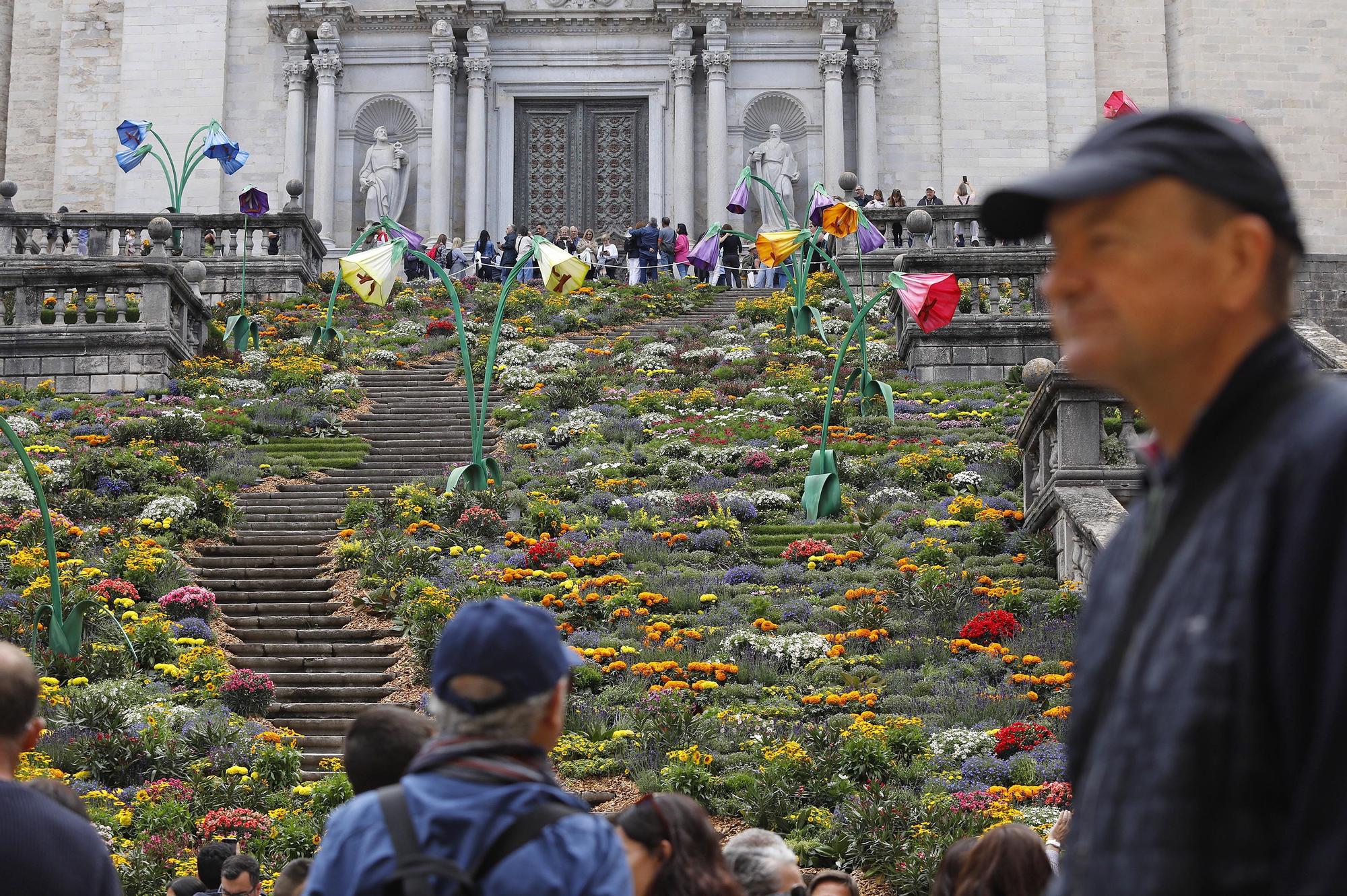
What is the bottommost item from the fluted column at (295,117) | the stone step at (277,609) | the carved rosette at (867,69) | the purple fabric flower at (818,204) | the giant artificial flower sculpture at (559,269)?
the stone step at (277,609)

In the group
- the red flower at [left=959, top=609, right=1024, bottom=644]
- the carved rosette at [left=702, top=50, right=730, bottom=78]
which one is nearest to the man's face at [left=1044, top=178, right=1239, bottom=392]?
the red flower at [left=959, top=609, right=1024, bottom=644]

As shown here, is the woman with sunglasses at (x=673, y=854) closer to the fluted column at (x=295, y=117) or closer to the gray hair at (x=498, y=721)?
the gray hair at (x=498, y=721)

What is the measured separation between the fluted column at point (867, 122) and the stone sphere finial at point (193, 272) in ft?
50.2

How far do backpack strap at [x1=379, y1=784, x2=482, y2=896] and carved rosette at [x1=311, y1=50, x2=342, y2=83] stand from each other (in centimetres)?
3745

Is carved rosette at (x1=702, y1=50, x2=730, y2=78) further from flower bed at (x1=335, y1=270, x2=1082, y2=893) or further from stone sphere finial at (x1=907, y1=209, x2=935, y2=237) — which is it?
flower bed at (x1=335, y1=270, x2=1082, y2=893)

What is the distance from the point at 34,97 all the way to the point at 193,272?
14.6 metres

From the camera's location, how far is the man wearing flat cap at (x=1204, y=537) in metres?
1.99

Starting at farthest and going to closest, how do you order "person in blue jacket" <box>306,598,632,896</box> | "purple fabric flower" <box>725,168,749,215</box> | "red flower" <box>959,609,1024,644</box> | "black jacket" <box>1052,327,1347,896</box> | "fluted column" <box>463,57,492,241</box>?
1. "fluted column" <box>463,57,492,241</box>
2. "purple fabric flower" <box>725,168,749,215</box>
3. "red flower" <box>959,609,1024,644</box>
4. "person in blue jacket" <box>306,598,632,896</box>
5. "black jacket" <box>1052,327,1347,896</box>

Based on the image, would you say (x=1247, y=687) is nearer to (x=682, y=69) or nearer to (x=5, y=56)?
(x=682, y=69)

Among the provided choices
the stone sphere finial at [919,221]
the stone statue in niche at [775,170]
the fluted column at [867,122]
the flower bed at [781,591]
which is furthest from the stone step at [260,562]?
the fluted column at [867,122]

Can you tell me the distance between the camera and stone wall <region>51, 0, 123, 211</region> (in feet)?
129

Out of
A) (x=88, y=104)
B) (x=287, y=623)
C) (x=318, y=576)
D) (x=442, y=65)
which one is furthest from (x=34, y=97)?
(x=287, y=623)

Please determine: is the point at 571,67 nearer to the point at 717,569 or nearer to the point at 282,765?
the point at 717,569

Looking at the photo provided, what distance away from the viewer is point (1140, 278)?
2.21m
